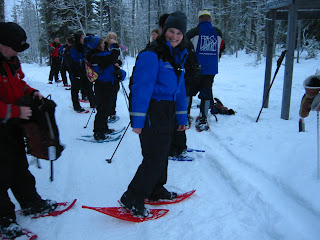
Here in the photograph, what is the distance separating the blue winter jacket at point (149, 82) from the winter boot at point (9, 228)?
1.55 metres

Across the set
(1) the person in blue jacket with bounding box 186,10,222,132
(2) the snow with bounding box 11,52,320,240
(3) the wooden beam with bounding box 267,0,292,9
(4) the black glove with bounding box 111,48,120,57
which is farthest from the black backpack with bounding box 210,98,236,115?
(4) the black glove with bounding box 111,48,120,57

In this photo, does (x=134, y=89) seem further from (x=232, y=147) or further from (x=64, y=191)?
(x=232, y=147)

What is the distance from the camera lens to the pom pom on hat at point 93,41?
4.94 meters

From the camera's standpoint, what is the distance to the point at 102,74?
5133mm

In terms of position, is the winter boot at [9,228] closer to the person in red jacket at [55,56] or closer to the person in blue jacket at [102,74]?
the person in blue jacket at [102,74]

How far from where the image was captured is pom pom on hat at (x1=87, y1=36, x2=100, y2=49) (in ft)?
16.2

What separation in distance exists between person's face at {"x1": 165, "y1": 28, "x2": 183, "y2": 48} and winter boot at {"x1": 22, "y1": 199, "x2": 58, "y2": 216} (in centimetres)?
227

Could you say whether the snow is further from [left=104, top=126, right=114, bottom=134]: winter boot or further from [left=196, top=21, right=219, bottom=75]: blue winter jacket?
[left=196, top=21, right=219, bottom=75]: blue winter jacket

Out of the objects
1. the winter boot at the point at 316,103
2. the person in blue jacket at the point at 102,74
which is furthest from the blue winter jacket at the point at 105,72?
the winter boot at the point at 316,103

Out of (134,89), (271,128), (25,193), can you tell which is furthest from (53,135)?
(271,128)

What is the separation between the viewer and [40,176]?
149 inches

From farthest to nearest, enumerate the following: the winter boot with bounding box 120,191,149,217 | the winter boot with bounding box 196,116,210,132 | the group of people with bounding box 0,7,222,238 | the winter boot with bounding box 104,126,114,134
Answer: the winter boot with bounding box 104,126,114,134, the winter boot with bounding box 196,116,210,132, the winter boot with bounding box 120,191,149,217, the group of people with bounding box 0,7,222,238

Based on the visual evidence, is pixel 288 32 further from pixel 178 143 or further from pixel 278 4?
pixel 178 143

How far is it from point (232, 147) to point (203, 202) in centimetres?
162
